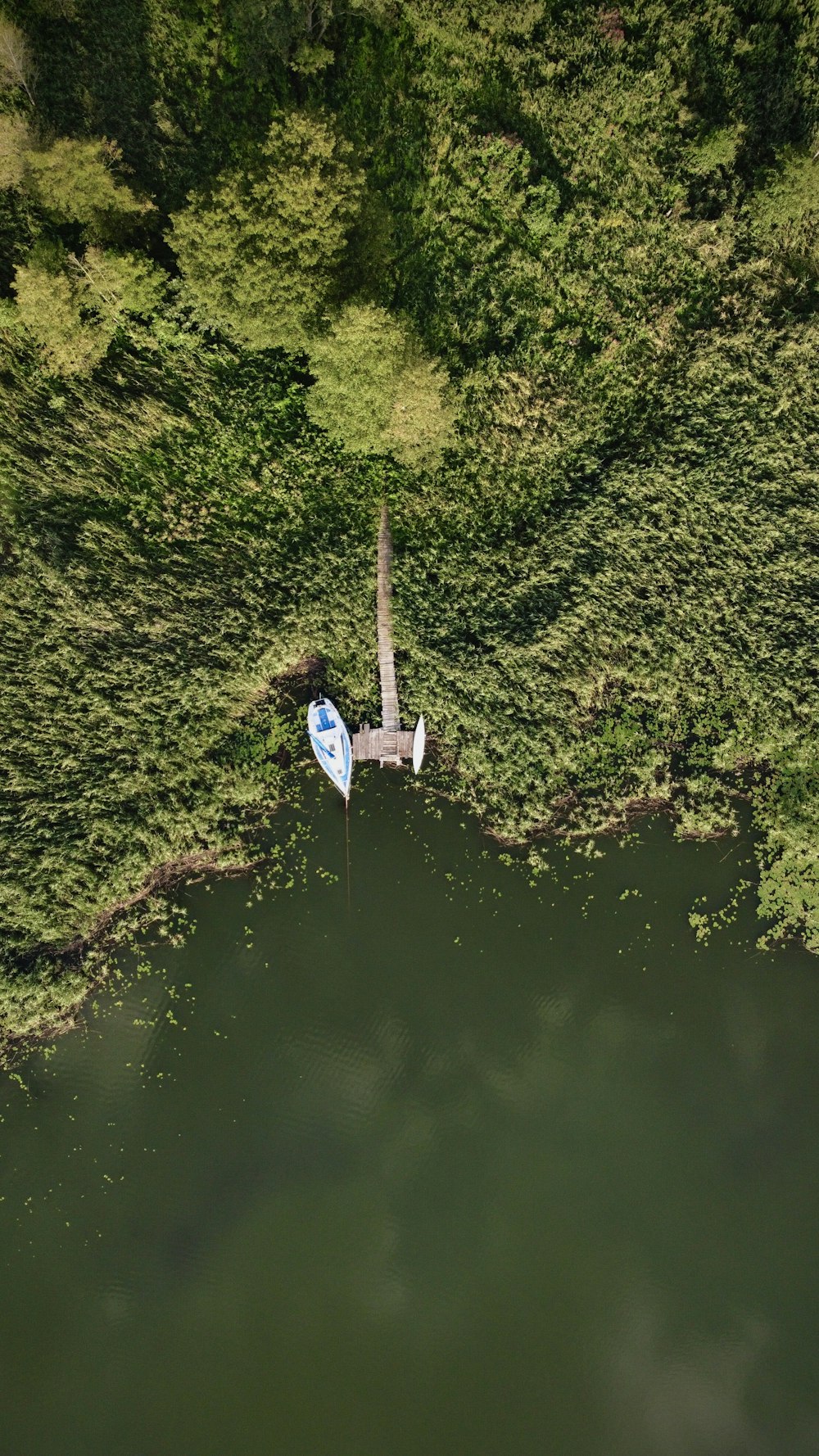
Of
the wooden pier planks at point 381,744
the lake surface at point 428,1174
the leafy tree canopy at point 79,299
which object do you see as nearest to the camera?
the leafy tree canopy at point 79,299

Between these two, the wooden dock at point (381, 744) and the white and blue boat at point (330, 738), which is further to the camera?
the wooden dock at point (381, 744)

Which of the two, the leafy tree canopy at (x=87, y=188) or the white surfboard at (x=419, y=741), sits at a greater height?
the leafy tree canopy at (x=87, y=188)

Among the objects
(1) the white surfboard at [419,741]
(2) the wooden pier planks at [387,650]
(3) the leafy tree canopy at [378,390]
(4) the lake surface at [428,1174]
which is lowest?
(4) the lake surface at [428,1174]

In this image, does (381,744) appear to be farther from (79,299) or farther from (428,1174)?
(79,299)

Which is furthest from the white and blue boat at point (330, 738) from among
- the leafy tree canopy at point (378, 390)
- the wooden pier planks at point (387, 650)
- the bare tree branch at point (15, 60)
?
the bare tree branch at point (15, 60)

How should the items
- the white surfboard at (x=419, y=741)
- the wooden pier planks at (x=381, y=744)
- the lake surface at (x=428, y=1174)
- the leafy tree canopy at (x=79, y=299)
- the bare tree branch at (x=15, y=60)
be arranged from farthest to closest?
the wooden pier planks at (x=381, y=744), the white surfboard at (x=419, y=741), the lake surface at (x=428, y=1174), the bare tree branch at (x=15, y=60), the leafy tree canopy at (x=79, y=299)

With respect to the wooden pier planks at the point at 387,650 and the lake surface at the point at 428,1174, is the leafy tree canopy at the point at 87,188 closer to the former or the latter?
the wooden pier planks at the point at 387,650
